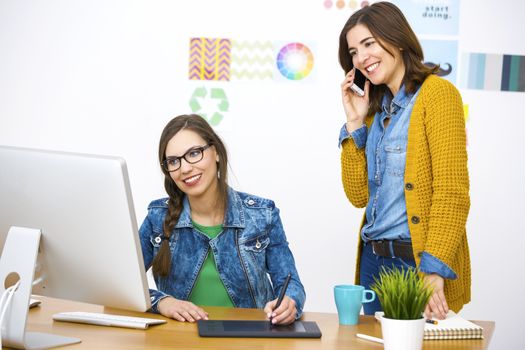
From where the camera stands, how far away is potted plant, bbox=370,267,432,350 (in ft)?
4.97

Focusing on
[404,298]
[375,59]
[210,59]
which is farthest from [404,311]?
[210,59]

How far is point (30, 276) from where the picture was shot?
5.18 ft

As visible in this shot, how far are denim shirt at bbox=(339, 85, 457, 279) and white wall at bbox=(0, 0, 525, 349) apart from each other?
4.73 ft

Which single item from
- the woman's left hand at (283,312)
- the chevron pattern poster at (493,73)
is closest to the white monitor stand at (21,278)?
the woman's left hand at (283,312)

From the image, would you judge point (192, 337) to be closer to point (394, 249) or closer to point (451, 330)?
point (451, 330)

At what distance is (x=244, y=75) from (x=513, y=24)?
4.37ft

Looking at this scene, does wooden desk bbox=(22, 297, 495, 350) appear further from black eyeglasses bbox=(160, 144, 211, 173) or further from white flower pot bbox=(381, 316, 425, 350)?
black eyeglasses bbox=(160, 144, 211, 173)

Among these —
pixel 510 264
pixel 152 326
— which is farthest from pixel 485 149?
pixel 152 326

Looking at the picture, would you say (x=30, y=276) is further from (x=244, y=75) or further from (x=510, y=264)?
(x=510, y=264)

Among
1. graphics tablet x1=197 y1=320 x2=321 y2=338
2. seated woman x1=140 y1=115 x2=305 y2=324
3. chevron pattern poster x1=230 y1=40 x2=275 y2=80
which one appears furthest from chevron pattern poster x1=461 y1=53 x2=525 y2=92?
graphics tablet x1=197 y1=320 x2=321 y2=338

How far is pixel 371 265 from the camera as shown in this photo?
7.50ft

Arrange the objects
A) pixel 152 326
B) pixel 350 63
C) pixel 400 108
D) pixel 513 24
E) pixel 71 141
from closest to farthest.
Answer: pixel 152 326, pixel 400 108, pixel 350 63, pixel 513 24, pixel 71 141

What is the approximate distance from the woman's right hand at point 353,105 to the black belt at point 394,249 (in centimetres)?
39

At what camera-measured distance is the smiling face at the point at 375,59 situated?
2.26 meters
